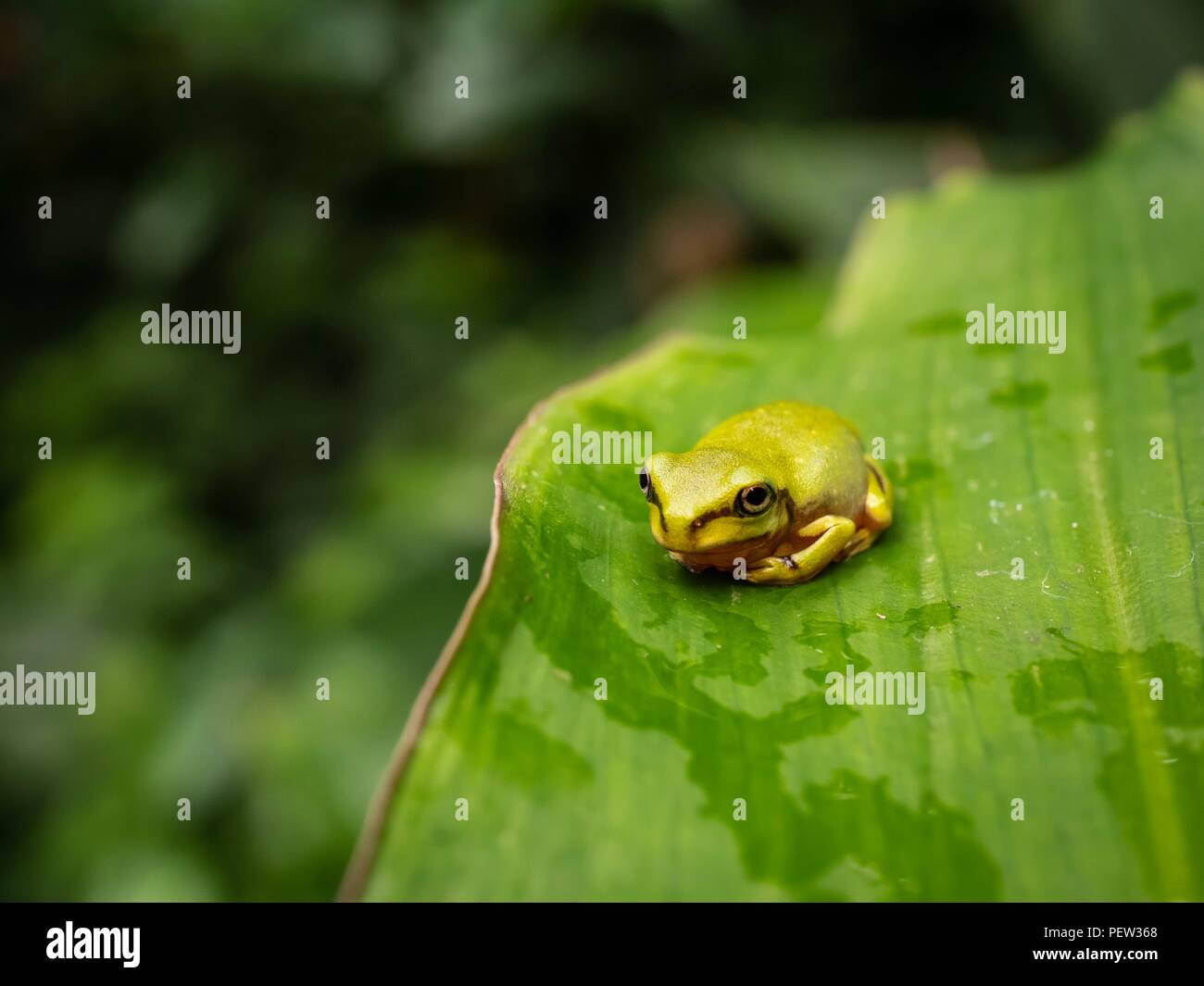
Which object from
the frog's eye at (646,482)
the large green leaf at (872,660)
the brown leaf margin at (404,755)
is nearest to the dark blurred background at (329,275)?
the large green leaf at (872,660)

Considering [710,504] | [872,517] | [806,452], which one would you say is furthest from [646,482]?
[872,517]

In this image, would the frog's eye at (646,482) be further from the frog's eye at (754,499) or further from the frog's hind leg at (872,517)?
the frog's hind leg at (872,517)

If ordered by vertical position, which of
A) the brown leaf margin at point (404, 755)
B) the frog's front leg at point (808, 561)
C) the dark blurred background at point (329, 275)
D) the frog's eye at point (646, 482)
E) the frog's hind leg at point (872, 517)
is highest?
the dark blurred background at point (329, 275)

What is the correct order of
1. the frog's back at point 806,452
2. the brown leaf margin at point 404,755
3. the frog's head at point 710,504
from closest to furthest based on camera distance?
the brown leaf margin at point 404,755 < the frog's head at point 710,504 < the frog's back at point 806,452

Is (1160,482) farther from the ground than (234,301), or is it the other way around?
(234,301)

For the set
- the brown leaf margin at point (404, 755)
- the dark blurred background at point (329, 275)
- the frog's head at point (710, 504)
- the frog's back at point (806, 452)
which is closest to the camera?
the brown leaf margin at point (404, 755)

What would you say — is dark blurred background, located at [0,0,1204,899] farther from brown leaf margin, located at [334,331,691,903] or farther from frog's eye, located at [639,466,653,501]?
brown leaf margin, located at [334,331,691,903]

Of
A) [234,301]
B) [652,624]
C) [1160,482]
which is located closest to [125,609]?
[234,301]

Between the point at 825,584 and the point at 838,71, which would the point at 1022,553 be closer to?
the point at 825,584
